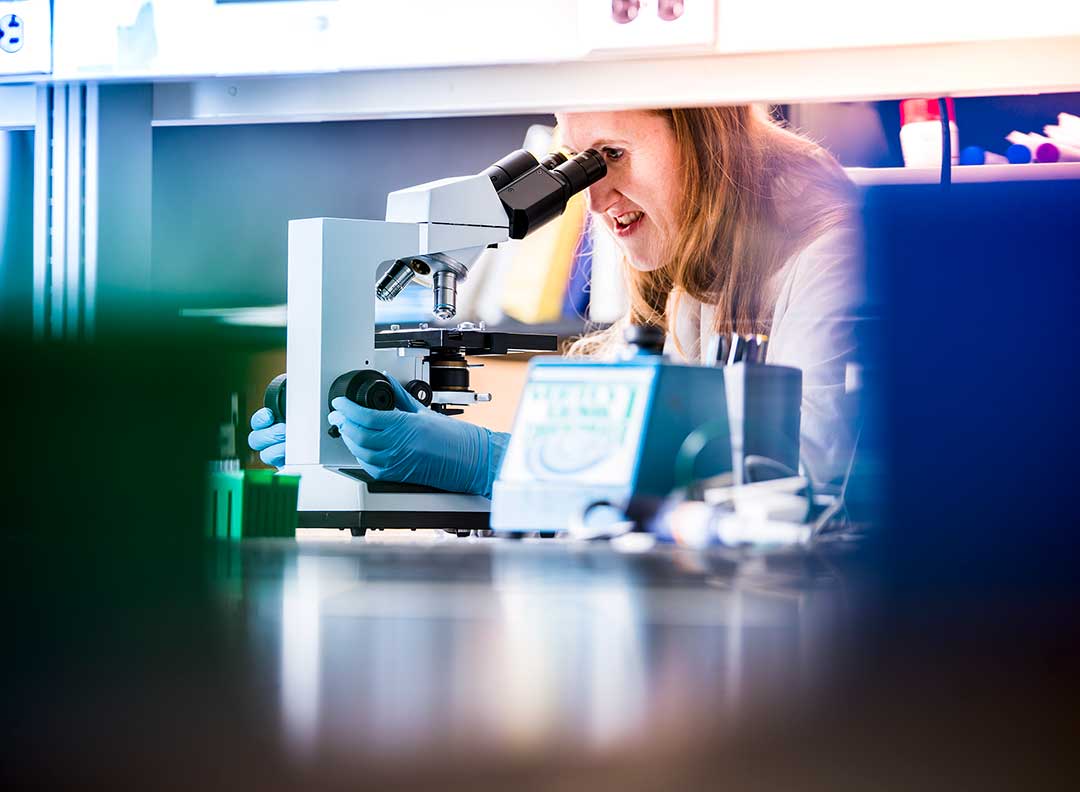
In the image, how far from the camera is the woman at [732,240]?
72.4 inches

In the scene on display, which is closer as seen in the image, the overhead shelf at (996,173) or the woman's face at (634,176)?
the overhead shelf at (996,173)

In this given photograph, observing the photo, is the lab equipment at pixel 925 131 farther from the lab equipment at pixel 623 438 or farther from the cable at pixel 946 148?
the lab equipment at pixel 623 438

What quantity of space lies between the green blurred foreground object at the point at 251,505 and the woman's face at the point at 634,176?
3.01 feet

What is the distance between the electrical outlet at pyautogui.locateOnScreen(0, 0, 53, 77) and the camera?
77.4 inches

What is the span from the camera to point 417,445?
1.54 meters

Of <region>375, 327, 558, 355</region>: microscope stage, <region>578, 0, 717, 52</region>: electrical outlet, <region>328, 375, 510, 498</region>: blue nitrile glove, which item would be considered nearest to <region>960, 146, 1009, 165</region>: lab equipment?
<region>578, 0, 717, 52</region>: electrical outlet

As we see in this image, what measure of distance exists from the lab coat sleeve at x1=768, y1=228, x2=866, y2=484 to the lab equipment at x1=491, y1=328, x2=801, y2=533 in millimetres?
765

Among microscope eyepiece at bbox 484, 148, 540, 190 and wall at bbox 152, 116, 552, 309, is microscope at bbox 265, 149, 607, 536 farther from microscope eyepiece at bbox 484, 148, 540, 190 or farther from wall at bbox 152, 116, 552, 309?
wall at bbox 152, 116, 552, 309

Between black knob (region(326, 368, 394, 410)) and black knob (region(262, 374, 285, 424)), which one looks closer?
black knob (region(326, 368, 394, 410))

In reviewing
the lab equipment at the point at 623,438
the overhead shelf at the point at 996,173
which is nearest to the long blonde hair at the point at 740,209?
the overhead shelf at the point at 996,173

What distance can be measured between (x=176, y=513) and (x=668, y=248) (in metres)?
1.26

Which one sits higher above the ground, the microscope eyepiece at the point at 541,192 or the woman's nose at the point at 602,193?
the woman's nose at the point at 602,193

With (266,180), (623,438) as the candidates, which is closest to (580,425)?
(623,438)

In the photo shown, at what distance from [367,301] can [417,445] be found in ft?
0.76
